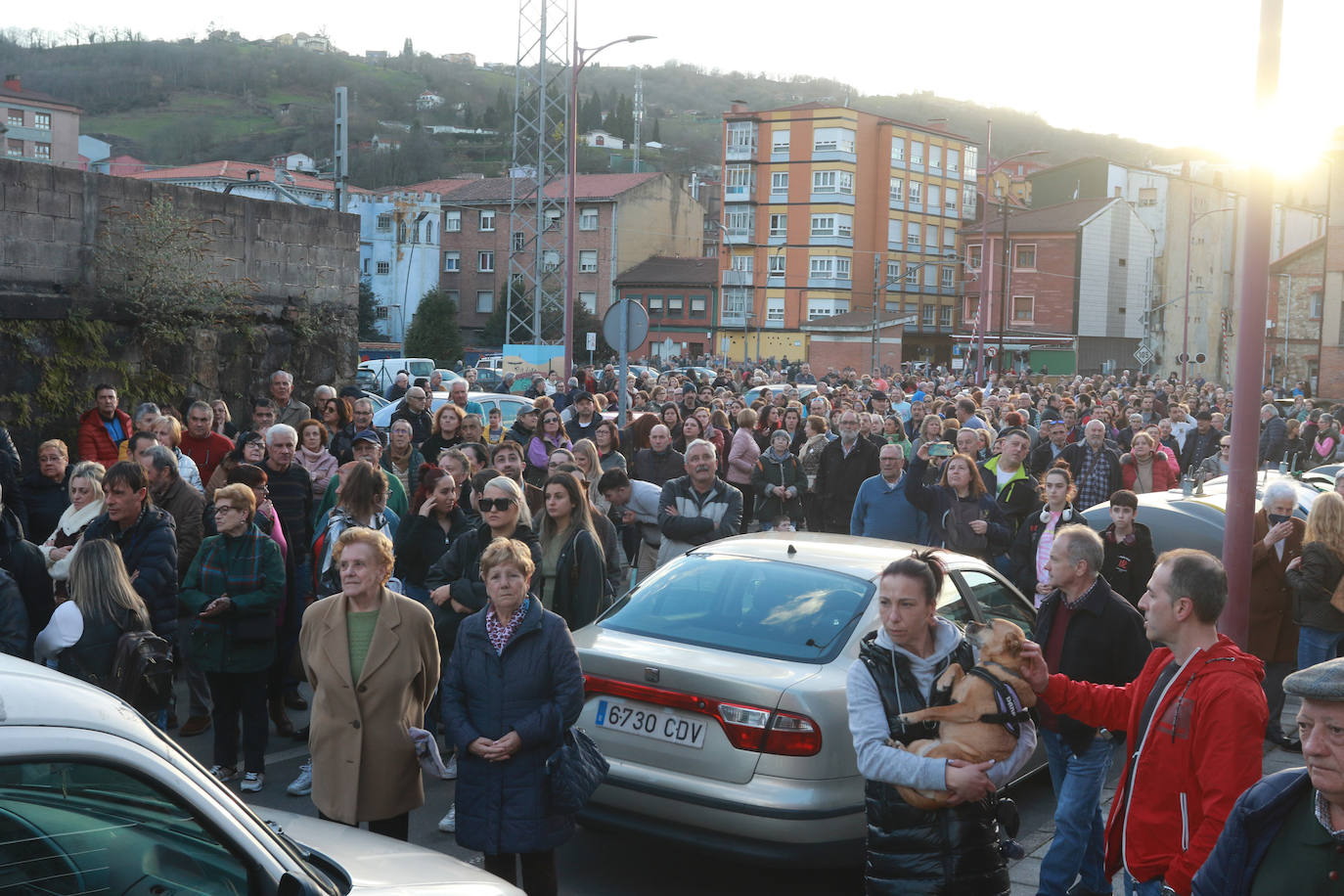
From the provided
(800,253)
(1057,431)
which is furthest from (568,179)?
(800,253)

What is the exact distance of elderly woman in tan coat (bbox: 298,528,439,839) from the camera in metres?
4.97

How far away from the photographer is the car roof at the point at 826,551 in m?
6.03

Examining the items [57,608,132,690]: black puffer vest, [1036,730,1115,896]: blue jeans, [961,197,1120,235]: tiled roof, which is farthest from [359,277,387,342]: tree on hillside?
[1036,730,1115,896]: blue jeans

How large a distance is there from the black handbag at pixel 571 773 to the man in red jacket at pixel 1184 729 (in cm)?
179

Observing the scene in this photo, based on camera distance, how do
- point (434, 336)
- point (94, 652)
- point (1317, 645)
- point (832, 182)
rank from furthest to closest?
1. point (832, 182)
2. point (434, 336)
3. point (1317, 645)
4. point (94, 652)

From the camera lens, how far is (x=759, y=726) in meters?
5.14

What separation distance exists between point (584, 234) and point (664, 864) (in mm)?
79969

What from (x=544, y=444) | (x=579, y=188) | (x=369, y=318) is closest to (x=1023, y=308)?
(x=579, y=188)

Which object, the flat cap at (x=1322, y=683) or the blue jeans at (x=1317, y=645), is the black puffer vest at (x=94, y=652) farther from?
the blue jeans at (x=1317, y=645)

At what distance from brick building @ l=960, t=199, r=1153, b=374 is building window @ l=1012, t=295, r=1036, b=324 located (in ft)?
0.20

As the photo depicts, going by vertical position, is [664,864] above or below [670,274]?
below

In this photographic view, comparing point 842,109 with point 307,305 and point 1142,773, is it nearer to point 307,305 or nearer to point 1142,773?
point 307,305

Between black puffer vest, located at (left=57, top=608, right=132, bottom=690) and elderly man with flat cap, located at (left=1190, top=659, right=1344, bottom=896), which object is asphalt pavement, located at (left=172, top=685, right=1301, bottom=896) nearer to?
black puffer vest, located at (left=57, top=608, right=132, bottom=690)

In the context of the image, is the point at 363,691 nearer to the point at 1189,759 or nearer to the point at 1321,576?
the point at 1189,759
